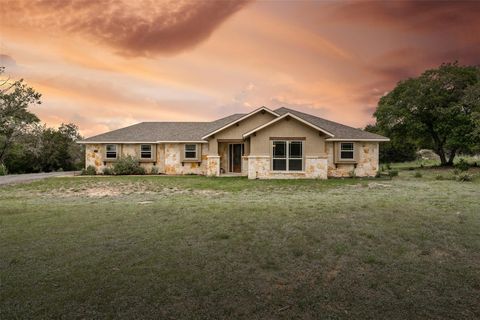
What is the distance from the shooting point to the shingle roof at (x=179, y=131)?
21594mm

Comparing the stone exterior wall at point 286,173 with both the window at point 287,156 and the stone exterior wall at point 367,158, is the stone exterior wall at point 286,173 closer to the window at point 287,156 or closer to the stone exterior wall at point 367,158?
the window at point 287,156

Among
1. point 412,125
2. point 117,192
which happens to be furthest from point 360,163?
point 117,192

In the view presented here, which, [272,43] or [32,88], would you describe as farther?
[32,88]

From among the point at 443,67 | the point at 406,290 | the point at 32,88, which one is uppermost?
the point at 443,67

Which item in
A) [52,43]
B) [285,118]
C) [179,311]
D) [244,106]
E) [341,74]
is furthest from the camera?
[244,106]

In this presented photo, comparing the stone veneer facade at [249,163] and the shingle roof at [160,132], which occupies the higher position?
the shingle roof at [160,132]

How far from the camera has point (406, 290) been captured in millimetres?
3807

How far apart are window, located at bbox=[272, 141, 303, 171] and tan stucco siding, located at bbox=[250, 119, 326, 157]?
0.44 m

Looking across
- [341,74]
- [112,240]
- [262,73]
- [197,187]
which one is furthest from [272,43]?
[112,240]

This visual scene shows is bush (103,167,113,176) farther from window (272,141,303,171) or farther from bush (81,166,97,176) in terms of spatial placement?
window (272,141,303,171)

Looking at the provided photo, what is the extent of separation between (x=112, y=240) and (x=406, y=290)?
5.24m

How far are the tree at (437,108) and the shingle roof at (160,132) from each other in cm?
1717

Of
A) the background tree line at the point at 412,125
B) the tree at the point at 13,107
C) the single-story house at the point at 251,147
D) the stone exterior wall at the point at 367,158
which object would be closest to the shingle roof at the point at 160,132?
the single-story house at the point at 251,147

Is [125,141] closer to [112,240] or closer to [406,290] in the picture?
[112,240]
